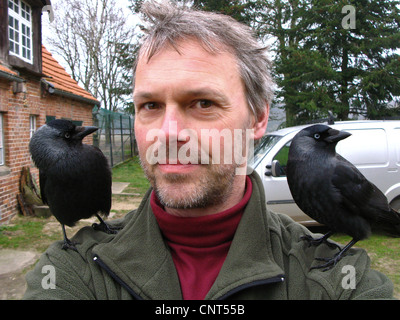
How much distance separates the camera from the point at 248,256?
1347mm

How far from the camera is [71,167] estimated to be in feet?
6.19

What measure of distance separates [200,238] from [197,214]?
11 centimetres

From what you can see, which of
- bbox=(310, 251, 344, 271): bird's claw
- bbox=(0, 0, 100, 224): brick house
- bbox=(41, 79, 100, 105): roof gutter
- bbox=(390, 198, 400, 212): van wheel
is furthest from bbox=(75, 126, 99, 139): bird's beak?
bbox=(41, 79, 100, 105): roof gutter

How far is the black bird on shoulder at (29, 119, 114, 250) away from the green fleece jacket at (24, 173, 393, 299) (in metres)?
0.45

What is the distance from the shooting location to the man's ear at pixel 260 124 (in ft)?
5.32

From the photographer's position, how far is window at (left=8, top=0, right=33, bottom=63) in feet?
22.1

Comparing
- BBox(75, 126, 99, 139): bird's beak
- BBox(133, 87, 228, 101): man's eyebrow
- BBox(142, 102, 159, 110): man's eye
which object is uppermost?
BBox(133, 87, 228, 101): man's eyebrow

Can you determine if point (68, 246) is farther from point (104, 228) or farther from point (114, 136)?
point (114, 136)

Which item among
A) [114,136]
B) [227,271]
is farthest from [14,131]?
[114,136]

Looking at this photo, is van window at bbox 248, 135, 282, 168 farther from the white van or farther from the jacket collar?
the jacket collar

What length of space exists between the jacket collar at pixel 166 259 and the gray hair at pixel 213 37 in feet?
1.81

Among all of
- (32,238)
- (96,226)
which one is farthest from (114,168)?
(96,226)

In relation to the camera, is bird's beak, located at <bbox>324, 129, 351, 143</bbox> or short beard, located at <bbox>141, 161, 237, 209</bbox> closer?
short beard, located at <bbox>141, 161, 237, 209</bbox>
